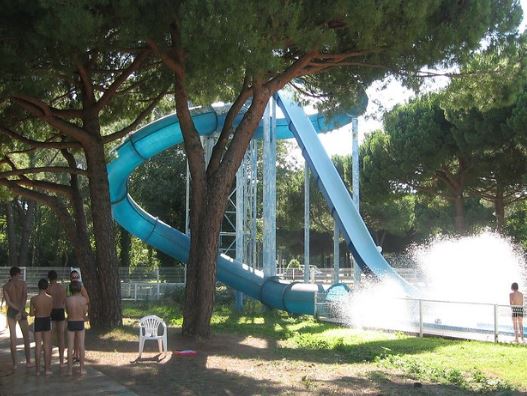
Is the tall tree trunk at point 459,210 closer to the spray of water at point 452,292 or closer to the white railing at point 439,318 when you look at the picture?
the spray of water at point 452,292

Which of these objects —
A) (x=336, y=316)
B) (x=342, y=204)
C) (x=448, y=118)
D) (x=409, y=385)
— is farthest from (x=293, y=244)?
(x=409, y=385)

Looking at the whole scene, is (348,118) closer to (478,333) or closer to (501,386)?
(478,333)

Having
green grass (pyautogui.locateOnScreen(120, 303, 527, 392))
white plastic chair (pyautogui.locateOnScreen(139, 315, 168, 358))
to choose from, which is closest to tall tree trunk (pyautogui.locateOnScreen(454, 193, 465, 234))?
green grass (pyautogui.locateOnScreen(120, 303, 527, 392))

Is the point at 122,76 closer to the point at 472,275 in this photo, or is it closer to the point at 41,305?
the point at 41,305

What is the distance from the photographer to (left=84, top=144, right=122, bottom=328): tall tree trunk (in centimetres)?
1357

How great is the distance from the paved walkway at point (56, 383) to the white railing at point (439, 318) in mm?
7333

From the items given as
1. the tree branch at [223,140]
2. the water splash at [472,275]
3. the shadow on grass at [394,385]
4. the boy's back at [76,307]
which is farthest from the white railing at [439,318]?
the boy's back at [76,307]

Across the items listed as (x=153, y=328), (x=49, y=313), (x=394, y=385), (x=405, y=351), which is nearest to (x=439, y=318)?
(x=405, y=351)

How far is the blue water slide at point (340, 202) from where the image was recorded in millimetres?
18172

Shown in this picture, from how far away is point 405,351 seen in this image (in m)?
11.1

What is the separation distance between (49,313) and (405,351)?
6.15m

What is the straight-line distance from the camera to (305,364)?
32.5 feet

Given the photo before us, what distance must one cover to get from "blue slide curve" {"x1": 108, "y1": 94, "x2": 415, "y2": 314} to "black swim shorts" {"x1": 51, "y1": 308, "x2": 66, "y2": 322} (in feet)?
30.9

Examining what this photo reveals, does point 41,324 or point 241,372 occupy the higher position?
point 41,324
